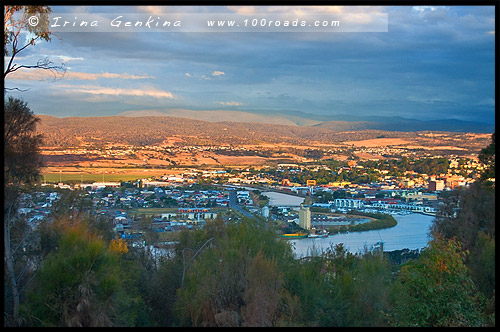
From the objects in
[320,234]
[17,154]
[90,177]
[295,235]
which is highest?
[17,154]

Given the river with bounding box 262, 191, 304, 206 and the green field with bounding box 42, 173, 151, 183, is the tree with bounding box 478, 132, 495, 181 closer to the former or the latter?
the river with bounding box 262, 191, 304, 206

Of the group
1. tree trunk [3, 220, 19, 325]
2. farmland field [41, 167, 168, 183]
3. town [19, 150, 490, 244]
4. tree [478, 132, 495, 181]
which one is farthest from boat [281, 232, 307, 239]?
farmland field [41, 167, 168, 183]

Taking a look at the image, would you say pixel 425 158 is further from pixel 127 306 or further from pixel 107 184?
pixel 127 306

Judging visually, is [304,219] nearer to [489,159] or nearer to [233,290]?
[489,159]

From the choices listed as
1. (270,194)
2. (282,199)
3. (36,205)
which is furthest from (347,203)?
(36,205)

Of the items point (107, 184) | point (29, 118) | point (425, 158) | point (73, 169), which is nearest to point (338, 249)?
point (29, 118)

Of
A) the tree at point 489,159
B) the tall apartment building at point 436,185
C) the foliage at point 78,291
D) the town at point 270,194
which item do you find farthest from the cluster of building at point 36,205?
A: the tall apartment building at point 436,185

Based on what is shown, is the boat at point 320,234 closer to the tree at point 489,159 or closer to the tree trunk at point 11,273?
the tree at point 489,159

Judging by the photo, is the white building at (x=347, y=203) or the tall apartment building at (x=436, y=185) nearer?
the white building at (x=347, y=203)
